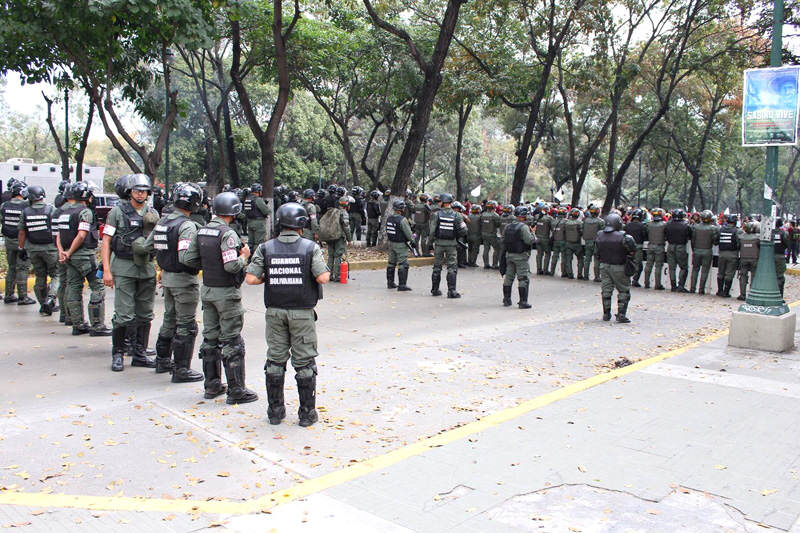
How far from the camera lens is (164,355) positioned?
7.57 m

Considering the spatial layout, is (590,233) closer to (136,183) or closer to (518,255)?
(518,255)

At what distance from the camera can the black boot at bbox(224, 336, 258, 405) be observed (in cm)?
640

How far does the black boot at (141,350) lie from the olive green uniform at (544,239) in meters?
12.4

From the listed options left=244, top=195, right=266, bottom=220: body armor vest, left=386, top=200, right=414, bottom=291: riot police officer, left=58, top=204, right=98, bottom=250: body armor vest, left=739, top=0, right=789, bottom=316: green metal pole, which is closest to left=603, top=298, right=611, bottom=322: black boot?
left=739, top=0, right=789, bottom=316: green metal pole

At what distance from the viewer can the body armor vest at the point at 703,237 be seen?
51.4 ft

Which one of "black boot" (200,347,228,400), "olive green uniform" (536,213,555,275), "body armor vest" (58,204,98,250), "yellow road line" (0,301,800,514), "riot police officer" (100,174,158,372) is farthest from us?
"olive green uniform" (536,213,555,275)

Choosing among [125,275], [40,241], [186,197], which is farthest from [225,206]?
[40,241]

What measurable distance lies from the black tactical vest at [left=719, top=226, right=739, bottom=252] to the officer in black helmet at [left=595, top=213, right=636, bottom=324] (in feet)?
15.7

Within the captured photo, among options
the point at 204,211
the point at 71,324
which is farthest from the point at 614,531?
the point at 204,211

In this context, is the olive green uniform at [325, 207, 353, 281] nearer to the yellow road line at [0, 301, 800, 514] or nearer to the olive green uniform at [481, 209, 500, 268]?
the olive green uniform at [481, 209, 500, 268]

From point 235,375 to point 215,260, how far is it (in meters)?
1.05

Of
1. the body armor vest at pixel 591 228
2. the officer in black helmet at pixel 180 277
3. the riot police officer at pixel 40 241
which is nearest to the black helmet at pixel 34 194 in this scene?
the riot police officer at pixel 40 241

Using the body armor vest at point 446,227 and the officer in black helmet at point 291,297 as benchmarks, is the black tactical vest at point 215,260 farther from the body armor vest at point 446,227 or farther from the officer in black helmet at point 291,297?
the body armor vest at point 446,227

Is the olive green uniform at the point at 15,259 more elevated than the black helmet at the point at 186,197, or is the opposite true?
the black helmet at the point at 186,197
